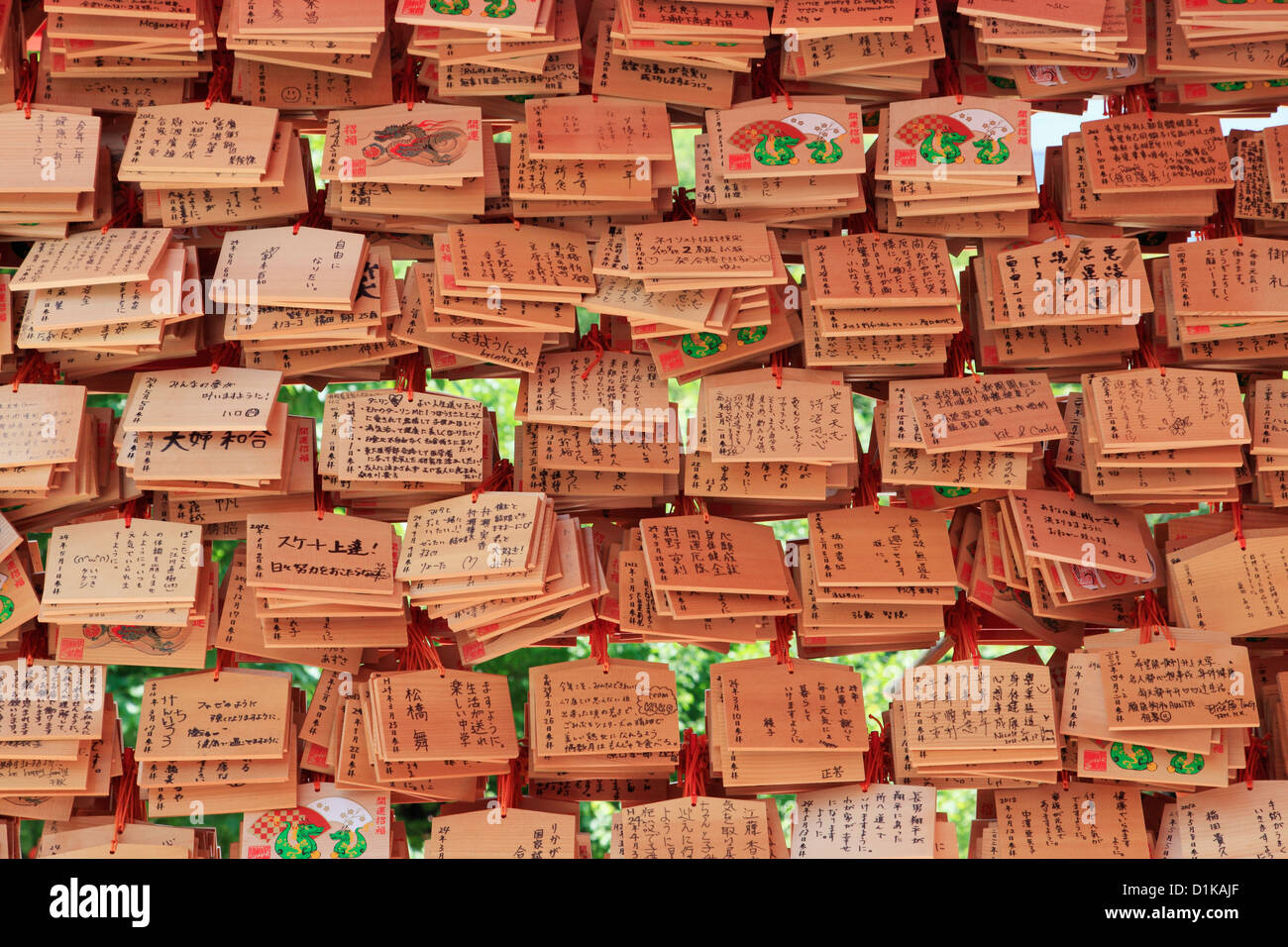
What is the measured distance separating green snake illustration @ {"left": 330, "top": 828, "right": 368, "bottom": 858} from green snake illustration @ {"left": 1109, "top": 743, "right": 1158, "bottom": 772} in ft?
3.17

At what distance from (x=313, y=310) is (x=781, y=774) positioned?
832 millimetres

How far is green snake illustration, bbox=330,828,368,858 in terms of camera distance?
1.57m

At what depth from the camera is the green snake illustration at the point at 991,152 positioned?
1.54 meters

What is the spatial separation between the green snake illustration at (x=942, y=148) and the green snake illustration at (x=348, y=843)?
3.74 ft

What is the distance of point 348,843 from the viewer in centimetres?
157

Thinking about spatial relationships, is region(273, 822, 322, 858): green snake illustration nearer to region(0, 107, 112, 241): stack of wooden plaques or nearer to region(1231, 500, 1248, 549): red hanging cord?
region(0, 107, 112, 241): stack of wooden plaques

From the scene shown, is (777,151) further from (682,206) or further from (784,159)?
(682,206)

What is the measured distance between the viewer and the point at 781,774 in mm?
1528

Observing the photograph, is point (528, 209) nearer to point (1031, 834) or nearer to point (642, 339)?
point (642, 339)

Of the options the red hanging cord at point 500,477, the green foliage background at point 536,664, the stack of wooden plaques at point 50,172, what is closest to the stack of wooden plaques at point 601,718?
the red hanging cord at point 500,477

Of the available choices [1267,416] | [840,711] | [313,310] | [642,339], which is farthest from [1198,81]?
[313,310]

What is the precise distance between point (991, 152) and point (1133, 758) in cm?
79

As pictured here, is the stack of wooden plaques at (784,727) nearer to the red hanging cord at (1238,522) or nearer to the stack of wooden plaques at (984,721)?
the stack of wooden plaques at (984,721)

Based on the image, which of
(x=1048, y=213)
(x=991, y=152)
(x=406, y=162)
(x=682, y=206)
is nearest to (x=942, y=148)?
(x=991, y=152)
